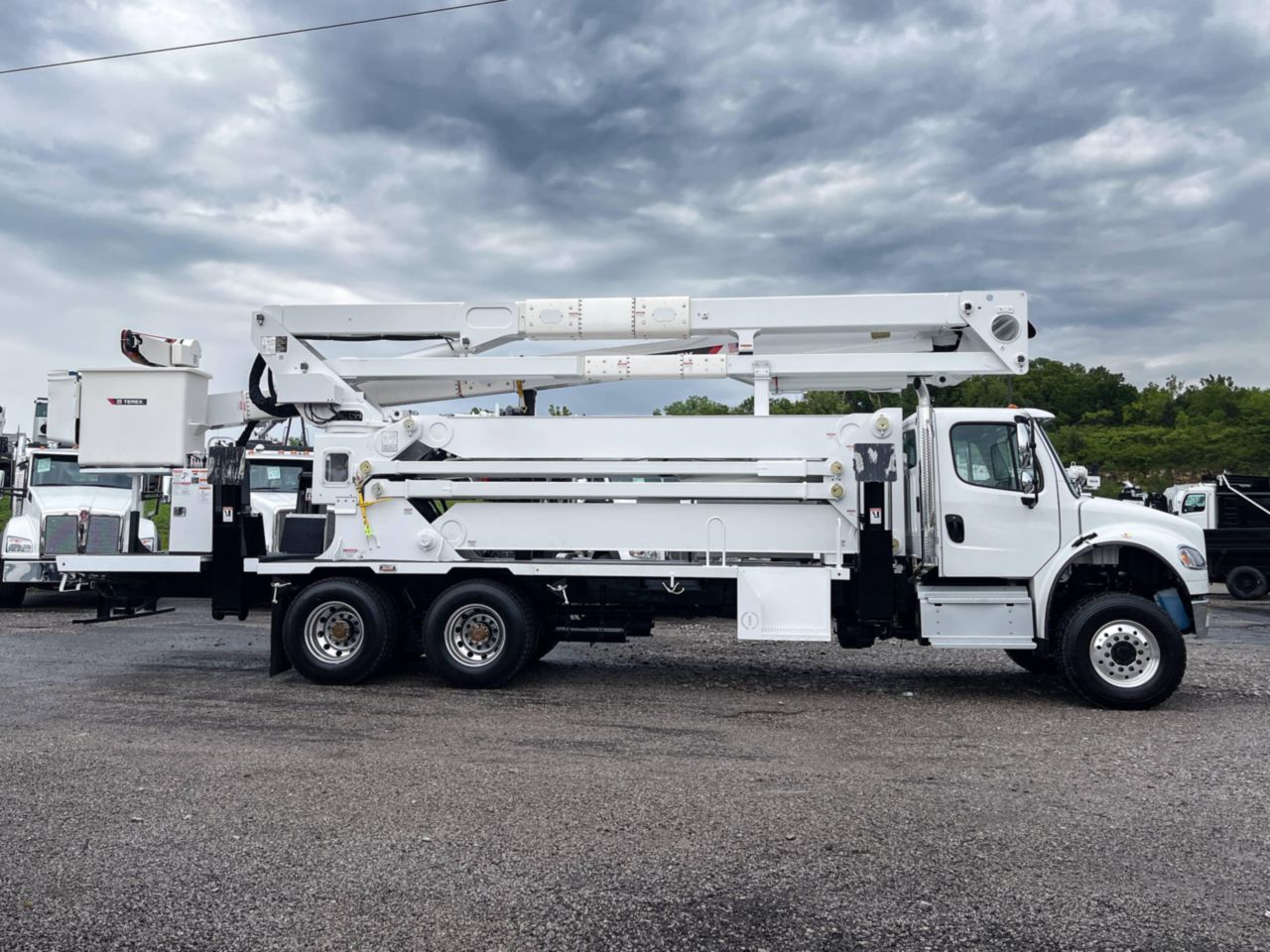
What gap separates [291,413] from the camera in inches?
392

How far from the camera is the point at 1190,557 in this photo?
331 inches

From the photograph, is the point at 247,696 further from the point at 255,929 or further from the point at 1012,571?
the point at 1012,571

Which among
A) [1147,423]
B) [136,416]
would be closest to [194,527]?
[136,416]

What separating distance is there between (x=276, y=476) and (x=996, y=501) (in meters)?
11.9

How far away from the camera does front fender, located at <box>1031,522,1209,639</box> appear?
8.35 m

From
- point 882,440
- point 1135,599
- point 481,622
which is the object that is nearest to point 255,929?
point 481,622

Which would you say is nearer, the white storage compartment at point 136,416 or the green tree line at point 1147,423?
the white storage compartment at point 136,416

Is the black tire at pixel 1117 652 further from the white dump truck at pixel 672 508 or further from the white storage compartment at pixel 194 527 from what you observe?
the white storage compartment at pixel 194 527

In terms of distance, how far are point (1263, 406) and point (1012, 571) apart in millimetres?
51871

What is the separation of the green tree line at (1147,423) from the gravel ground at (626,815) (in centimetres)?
1748

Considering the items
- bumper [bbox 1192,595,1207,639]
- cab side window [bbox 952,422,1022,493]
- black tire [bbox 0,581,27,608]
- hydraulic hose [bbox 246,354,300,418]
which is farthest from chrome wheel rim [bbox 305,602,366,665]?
black tire [bbox 0,581,27,608]

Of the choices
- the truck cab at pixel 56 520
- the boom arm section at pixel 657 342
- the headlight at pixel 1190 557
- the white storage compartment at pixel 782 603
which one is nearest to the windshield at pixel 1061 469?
the boom arm section at pixel 657 342

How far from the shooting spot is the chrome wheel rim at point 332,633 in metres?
8.99

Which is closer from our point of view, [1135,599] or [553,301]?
[1135,599]
